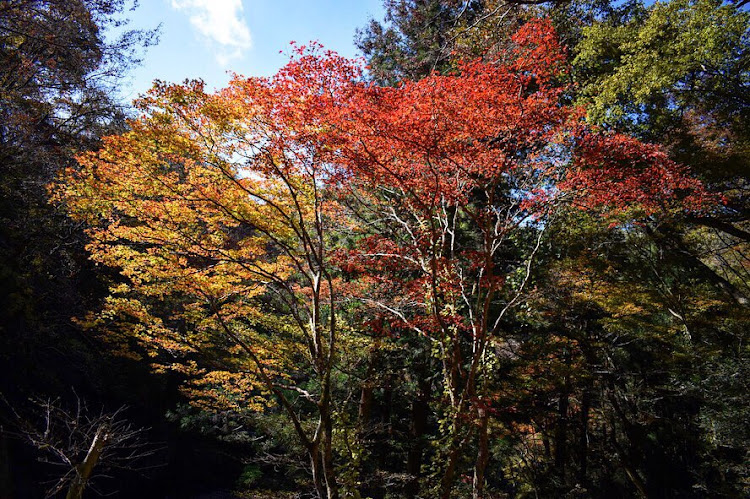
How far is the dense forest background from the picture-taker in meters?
5.20

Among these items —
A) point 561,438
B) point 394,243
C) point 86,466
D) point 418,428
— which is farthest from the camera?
point 561,438

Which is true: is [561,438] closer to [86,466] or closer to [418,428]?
[418,428]

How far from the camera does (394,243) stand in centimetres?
808

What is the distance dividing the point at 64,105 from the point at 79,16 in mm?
2373

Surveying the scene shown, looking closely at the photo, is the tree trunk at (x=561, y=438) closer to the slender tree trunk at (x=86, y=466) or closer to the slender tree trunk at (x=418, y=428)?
the slender tree trunk at (x=418, y=428)

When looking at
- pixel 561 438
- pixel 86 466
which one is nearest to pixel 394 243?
pixel 86 466

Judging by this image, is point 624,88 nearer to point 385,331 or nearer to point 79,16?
point 385,331

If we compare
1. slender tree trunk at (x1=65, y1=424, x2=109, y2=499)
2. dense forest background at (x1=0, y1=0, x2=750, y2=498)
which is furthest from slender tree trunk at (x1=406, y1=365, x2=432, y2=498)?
slender tree trunk at (x1=65, y1=424, x2=109, y2=499)

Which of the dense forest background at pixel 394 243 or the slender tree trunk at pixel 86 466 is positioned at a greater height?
the dense forest background at pixel 394 243

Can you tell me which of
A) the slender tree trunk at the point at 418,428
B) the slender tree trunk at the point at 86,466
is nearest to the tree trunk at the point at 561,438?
the slender tree trunk at the point at 418,428

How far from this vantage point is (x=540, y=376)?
973 centimetres

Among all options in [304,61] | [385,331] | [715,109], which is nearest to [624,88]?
[715,109]

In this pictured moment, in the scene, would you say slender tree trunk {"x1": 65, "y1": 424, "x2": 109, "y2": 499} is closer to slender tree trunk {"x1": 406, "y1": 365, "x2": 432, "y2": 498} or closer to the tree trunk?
slender tree trunk {"x1": 406, "y1": 365, "x2": 432, "y2": 498}

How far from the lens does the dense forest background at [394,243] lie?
5203 millimetres
